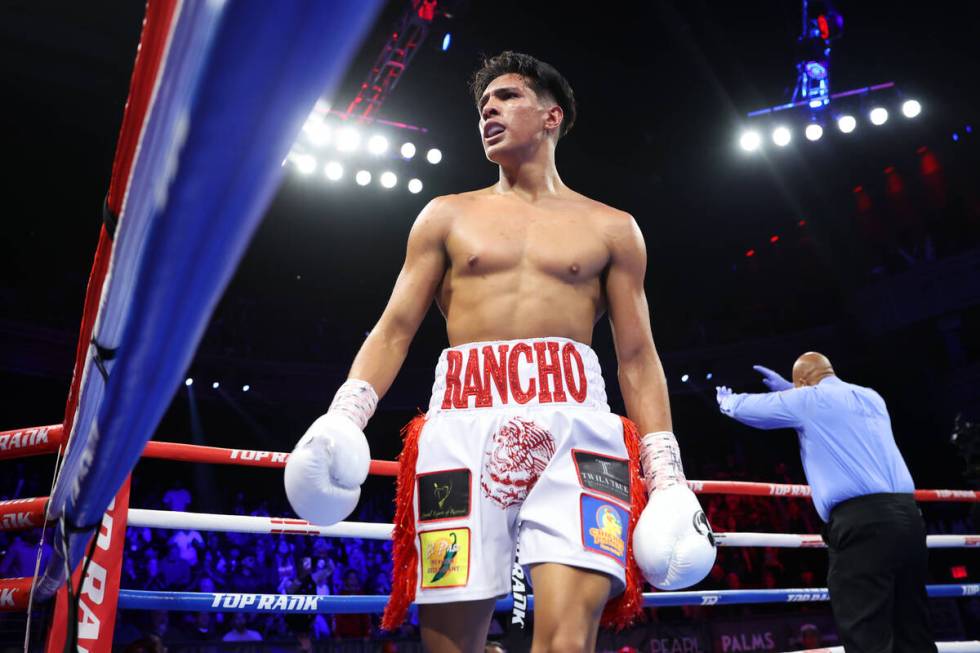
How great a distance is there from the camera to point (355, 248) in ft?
43.1

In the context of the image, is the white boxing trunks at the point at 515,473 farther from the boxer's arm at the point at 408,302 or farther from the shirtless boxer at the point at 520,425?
the boxer's arm at the point at 408,302

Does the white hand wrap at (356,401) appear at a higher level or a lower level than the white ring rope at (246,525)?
higher

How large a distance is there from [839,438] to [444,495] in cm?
199

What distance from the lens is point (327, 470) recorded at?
4.50ft

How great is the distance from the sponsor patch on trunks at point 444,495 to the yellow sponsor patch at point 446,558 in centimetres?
3

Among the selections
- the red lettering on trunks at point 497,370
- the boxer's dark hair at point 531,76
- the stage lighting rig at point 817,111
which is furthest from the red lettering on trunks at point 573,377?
the stage lighting rig at point 817,111

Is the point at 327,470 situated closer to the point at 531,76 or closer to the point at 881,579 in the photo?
the point at 531,76

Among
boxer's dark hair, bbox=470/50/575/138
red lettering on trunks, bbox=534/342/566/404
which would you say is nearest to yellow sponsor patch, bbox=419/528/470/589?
red lettering on trunks, bbox=534/342/566/404

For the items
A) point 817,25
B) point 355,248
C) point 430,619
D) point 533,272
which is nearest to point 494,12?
point 817,25

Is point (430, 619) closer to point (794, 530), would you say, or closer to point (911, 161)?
point (794, 530)

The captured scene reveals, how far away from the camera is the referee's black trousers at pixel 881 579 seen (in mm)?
2670

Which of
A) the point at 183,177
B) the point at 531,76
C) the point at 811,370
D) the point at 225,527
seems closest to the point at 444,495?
the point at 225,527

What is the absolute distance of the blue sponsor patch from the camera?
1.46m

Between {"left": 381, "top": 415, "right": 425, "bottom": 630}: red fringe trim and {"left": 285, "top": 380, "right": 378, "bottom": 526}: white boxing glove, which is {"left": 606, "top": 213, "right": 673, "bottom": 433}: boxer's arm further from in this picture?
{"left": 285, "top": 380, "right": 378, "bottom": 526}: white boxing glove
